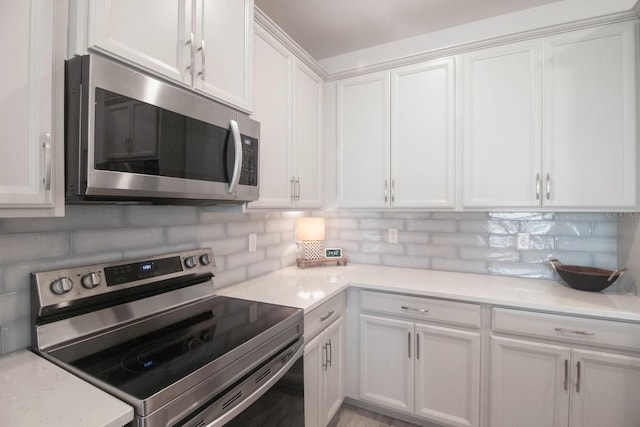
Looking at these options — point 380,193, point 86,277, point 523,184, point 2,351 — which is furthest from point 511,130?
point 2,351

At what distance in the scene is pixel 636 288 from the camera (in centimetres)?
169

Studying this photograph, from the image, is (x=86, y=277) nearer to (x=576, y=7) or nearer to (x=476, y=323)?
(x=476, y=323)

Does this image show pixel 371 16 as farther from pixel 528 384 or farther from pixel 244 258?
pixel 528 384

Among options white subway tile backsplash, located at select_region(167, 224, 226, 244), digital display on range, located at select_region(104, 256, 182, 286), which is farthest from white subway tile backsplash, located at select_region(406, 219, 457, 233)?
digital display on range, located at select_region(104, 256, 182, 286)

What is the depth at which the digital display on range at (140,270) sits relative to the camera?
1.23 meters

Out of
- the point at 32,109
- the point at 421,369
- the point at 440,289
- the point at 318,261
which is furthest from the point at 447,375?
the point at 32,109

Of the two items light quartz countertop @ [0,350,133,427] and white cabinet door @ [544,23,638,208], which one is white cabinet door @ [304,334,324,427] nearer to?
light quartz countertop @ [0,350,133,427]

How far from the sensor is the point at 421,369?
1877 mm

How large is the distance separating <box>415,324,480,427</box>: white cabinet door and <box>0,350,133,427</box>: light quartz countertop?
63.0 inches

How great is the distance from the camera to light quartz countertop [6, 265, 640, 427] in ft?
2.35

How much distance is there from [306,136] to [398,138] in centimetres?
65

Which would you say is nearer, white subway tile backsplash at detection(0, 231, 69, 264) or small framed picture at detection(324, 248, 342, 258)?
white subway tile backsplash at detection(0, 231, 69, 264)

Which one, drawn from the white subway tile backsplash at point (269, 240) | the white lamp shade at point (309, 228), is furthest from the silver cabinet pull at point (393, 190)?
the white lamp shade at point (309, 228)

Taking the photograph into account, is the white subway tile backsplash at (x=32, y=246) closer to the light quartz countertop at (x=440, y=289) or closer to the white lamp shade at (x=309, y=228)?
the light quartz countertop at (x=440, y=289)
